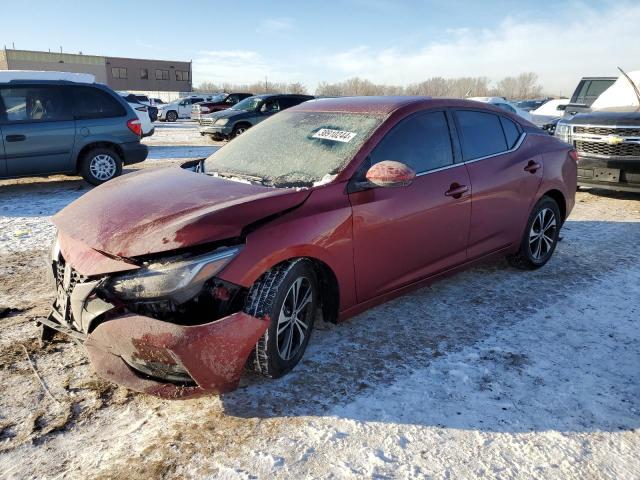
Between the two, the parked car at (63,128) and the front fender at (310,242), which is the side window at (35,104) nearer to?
the parked car at (63,128)

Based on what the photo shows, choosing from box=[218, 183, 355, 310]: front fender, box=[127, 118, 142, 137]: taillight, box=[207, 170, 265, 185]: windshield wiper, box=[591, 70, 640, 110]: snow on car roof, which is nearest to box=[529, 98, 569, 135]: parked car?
box=[591, 70, 640, 110]: snow on car roof

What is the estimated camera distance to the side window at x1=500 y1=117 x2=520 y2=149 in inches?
180

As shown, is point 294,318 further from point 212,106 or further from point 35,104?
point 212,106

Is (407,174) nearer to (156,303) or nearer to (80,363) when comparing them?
(156,303)

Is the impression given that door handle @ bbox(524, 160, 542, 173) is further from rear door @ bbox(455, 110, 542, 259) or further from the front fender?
the front fender

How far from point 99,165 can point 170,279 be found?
22.6ft

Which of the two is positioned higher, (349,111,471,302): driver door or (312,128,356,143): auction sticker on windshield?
(312,128,356,143): auction sticker on windshield

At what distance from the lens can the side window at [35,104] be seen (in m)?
7.70

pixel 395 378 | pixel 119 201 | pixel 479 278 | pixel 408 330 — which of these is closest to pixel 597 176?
pixel 479 278

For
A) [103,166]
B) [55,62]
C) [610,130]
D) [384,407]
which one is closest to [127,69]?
[55,62]

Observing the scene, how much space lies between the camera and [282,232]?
281cm

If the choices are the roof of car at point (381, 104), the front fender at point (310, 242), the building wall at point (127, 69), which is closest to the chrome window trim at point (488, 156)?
the roof of car at point (381, 104)

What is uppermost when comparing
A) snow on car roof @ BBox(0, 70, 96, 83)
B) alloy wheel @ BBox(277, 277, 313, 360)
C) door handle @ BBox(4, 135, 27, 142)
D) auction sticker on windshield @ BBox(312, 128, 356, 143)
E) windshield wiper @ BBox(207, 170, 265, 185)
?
snow on car roof @ BBox(0, 70, 96, 83)

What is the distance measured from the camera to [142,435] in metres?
2.50
